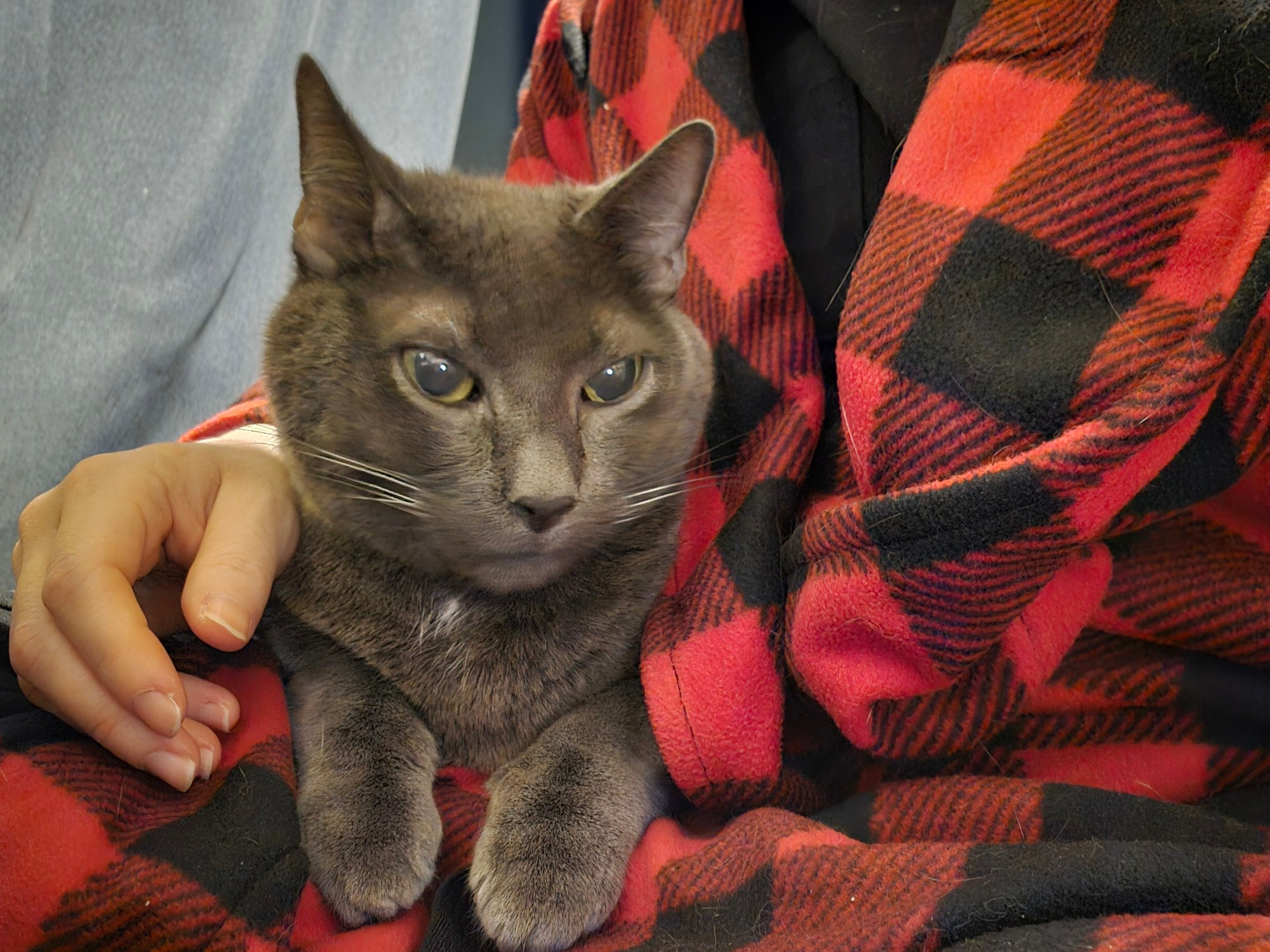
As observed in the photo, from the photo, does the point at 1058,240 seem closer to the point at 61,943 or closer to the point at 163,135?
the point at 61,943

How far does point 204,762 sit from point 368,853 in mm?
144

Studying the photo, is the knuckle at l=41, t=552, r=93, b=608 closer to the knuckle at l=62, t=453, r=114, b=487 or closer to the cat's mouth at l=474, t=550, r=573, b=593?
the knuckle at l=62, t=453, r=114, b=487

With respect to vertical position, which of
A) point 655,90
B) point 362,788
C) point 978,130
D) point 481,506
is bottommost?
point 362,788

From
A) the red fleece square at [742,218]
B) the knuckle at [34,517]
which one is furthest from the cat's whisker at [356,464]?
the red fleece square at [742,218]

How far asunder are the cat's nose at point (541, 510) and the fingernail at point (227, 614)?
221 millimetres

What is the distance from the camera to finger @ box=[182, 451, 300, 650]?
65 cm

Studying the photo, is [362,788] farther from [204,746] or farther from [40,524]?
[40,524]

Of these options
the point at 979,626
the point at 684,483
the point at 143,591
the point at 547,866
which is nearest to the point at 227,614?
the point at 143,591

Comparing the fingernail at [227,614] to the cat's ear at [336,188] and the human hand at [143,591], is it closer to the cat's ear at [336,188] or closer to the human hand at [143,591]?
the human hand at [143,591]

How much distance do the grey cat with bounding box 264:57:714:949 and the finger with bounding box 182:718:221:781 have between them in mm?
84

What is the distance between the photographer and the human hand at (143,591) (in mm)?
625

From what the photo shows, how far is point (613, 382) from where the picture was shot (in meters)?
0.81

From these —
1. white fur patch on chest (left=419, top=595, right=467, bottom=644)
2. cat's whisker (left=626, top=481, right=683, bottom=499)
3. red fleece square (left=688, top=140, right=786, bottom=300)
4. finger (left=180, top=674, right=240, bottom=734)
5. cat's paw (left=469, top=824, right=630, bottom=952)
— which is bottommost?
cat's paw (left=469, top=824, right=630, bottom=952)

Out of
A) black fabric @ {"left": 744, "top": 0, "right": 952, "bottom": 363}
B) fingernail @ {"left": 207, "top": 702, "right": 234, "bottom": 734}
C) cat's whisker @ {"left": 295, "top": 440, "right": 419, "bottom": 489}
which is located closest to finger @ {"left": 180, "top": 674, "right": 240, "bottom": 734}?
fingernail @ {"left": 207, "top": 702, "right": 234, "bottom": 734}
